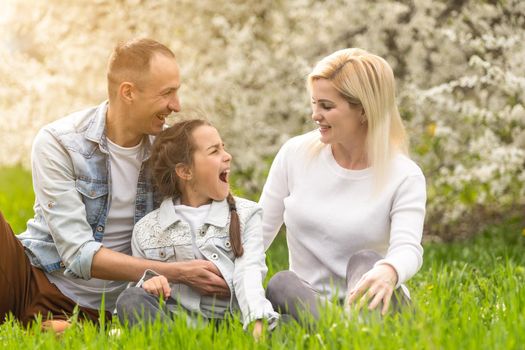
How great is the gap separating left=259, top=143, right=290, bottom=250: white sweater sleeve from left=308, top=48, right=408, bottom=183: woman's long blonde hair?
1.41 ft

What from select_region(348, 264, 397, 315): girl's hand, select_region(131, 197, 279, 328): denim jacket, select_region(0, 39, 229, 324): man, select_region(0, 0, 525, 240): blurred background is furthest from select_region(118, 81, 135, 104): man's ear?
select_region(0, 0, 525, 240): blurred background

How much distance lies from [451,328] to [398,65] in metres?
5.42

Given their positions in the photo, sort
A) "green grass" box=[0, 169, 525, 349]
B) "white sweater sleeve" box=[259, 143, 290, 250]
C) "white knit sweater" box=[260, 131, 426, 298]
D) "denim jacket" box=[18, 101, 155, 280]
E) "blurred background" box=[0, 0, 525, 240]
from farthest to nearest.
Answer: "blurred background" box=[0, 0, 525, 240]
"white sweater sleeve" box=[259, 143, 290, 250]
"denim jacket" box=[18, 101, 155, 280]
"white knit sweater" box=[260, 131, 426, 298]
"green grass" box=[0, 169, 525, 349]

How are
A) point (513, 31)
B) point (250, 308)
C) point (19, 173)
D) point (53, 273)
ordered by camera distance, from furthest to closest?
point (19, 173) → point (513, 31) → point (53, 273) → point (250, 308)

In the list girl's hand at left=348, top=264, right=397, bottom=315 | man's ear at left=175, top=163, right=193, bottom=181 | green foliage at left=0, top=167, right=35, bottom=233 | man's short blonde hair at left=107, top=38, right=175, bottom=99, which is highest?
man's short blonde hair at left=107, top=38, right=175, bottom=99

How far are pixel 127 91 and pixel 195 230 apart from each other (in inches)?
26.9

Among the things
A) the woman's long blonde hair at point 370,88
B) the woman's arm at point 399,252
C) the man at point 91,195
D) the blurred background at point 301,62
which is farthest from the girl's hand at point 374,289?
the blurred background at point 301,62

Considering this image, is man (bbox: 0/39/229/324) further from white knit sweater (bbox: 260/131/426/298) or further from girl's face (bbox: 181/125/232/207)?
white knit sweater (bbox: 260/131/426/298)

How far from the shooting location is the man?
12.3 ft

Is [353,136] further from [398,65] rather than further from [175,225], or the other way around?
[398,65]

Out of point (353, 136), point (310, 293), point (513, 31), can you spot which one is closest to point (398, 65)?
point (513, 31)

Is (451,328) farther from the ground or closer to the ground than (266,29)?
closer to the ground

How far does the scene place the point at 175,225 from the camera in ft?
11.9

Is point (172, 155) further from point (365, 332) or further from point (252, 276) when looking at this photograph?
point (365, 332)
